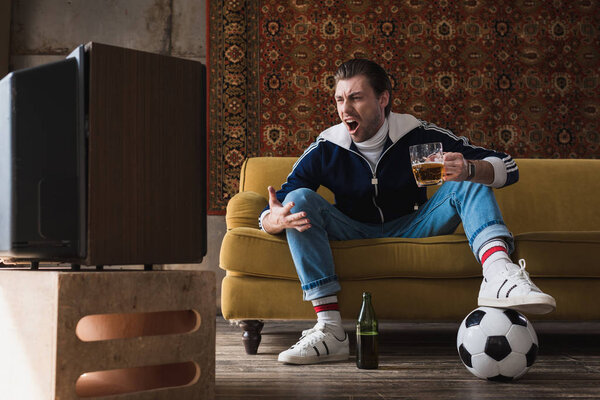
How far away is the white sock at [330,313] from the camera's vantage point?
173cm

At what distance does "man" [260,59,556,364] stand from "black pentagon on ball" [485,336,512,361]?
0.11 m

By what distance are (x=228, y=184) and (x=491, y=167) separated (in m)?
1.91

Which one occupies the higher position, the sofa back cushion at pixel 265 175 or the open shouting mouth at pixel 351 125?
the open shouting mouth at pixel 351 125

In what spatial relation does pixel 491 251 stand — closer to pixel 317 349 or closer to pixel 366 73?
pixel 317 349

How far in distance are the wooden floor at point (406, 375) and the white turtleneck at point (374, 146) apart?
0.73m

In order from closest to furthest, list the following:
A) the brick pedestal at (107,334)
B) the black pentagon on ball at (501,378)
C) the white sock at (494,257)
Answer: the brick pedestal at (107,334) < the black pentagon on ball at (501,378) < the white sock at (494,257)

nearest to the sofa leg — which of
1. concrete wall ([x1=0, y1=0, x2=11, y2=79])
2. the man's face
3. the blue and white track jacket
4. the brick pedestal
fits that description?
the blue and white track jacket

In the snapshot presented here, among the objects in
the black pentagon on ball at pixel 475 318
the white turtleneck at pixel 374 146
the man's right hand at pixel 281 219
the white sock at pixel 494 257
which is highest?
the white turtleneck at pixel 374 146

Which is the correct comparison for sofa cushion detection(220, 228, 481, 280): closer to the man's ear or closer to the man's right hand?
the man's right hand

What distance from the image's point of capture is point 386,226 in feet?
6.71

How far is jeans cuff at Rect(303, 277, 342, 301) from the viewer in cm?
176

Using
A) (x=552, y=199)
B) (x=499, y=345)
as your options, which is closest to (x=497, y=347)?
(x=499, y=345)

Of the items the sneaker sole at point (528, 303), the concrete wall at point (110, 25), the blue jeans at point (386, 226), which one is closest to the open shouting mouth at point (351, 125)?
the blue jeans at point (386, 226)

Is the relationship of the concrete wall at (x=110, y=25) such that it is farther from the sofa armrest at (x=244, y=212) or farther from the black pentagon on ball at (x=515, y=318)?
the black pentagon on ball at (x=515, y=318)
